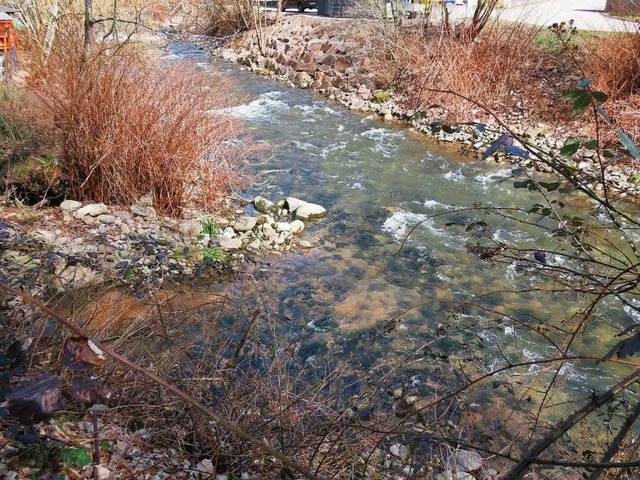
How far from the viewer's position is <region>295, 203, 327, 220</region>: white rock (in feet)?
21.0

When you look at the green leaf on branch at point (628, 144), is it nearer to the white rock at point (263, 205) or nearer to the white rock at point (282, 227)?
the white rock at point (282, 227)

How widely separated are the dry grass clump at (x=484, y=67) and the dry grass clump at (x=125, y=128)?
17.3ft

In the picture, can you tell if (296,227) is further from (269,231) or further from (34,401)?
(34,401)

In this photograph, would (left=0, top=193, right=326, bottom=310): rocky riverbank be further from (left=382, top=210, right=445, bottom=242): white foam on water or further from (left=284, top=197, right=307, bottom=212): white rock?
(left=382, top=210, right=445, bottom=242): white foam on water

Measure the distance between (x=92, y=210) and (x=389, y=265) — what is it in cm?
294

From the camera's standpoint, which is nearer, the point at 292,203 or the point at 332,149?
the point at 292,203

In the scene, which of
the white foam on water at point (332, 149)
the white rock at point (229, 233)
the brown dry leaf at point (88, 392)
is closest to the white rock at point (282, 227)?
the white rock at point (229, 233)

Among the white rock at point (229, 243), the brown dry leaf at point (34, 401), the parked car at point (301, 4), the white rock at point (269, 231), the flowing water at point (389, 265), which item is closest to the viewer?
the brown dry leaf at point (34, 401)

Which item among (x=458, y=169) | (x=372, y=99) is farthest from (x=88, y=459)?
(x=372, y=99)

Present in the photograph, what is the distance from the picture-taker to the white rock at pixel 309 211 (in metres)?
6.40

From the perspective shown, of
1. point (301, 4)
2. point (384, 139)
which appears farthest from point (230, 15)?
point (384, 139)

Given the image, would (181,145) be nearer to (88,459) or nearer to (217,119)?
(217,119)

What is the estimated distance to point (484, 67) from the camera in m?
10.0

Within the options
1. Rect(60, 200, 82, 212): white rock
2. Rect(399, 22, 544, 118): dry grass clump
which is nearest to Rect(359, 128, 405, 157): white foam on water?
Rect(399, 22, 544, 118): dry grass clump
